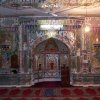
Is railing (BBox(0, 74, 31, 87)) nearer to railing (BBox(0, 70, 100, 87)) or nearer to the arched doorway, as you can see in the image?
railing (BBox(0, 70, 100, 87))

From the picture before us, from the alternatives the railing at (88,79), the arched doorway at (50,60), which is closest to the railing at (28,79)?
the railing at (88,79)

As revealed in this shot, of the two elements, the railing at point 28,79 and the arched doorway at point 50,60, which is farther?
the arched doorway at point 50,60

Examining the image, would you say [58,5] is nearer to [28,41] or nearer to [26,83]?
[28,41]

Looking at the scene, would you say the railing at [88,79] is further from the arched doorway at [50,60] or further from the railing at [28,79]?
the arched doorway at [50,60]

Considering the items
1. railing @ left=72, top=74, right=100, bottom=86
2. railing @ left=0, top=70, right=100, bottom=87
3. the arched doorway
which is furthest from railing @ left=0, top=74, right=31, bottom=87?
railing @ left=72, top=74, right=100, bottom=86

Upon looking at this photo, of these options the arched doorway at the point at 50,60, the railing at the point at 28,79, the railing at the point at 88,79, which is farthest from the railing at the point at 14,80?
the railing at the point at 88,79

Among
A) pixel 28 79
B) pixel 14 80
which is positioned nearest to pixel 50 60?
pixel 28 79

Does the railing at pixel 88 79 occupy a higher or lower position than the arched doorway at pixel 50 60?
lower

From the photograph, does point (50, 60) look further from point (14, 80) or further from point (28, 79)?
point (14, 80)

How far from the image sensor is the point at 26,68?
1136cm

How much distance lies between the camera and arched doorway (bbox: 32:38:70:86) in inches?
476

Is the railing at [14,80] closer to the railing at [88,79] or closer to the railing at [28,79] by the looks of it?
the railing at [28,79]

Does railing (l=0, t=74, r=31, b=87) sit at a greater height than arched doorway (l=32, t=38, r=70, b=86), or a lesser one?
lesser

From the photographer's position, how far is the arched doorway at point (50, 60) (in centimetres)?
1210
